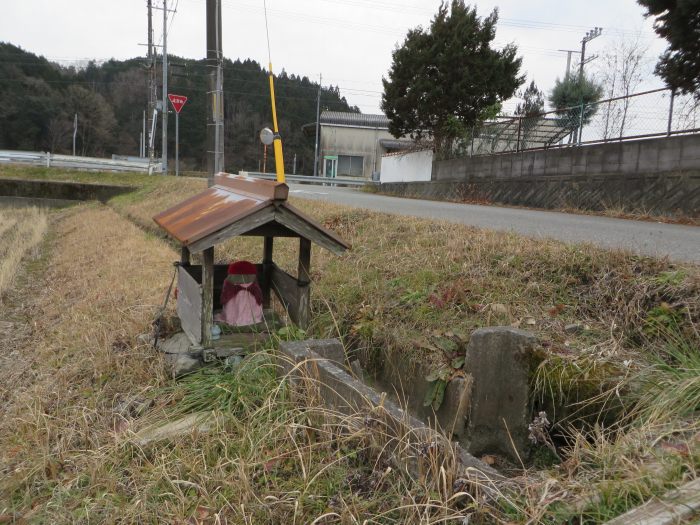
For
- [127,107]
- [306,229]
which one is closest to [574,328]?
[306,229]

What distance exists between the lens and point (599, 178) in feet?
35.3

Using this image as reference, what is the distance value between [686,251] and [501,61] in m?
16.3

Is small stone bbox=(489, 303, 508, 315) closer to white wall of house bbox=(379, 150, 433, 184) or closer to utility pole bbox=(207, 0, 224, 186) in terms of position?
utility pole bbox=(207, 0, 224, 186)

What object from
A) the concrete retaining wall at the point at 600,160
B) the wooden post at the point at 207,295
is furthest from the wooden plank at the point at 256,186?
the concrete retaining wall at the point at 600,160

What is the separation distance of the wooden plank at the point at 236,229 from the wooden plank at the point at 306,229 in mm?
69

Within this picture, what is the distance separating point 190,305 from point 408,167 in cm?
1859

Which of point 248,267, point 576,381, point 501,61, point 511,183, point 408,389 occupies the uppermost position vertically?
point 501,61

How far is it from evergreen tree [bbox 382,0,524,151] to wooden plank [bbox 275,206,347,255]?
1580 cm

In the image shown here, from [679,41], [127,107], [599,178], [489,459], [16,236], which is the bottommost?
[16,236]

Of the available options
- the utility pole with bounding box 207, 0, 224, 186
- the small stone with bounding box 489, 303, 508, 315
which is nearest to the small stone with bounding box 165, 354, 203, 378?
the small stone with bounding box 489, 303, 508, 315

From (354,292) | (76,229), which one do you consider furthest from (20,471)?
(76,229)

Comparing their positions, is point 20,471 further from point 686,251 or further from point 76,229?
point 76,229

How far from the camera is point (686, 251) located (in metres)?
4.70

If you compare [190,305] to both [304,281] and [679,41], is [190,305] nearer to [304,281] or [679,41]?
[304,281]
